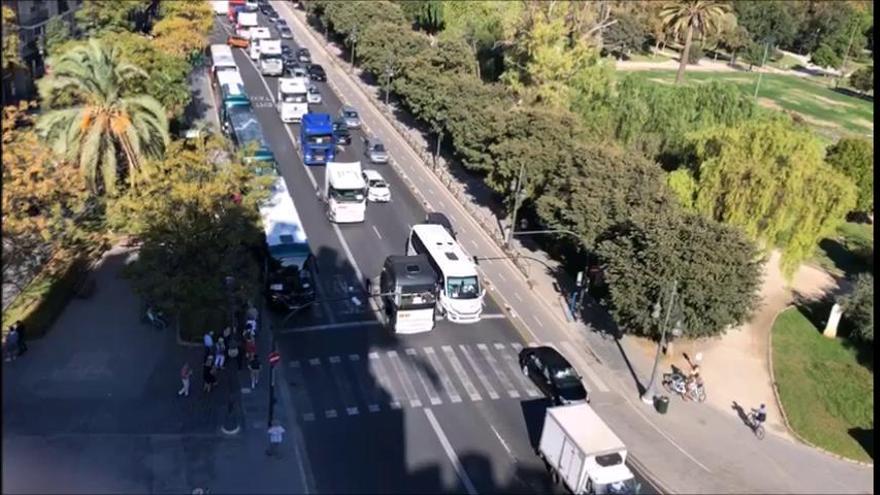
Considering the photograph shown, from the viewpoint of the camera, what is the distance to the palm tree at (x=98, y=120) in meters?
36.4

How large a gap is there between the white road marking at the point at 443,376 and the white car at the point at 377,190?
18870mm

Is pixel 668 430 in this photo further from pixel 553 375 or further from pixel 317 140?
pixel 317 140

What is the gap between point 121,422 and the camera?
27.9m

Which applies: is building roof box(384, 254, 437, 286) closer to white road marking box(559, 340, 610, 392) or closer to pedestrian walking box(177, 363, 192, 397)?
white road marking box(559, 340, 610, 392)

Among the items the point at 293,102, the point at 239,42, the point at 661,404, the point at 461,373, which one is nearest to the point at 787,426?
the point at 661,404

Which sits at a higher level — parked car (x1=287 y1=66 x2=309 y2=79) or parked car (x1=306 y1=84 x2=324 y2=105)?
parked car (x1=287 y1=66 x2=309 y2=79)

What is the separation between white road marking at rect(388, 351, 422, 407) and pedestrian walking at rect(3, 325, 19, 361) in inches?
584

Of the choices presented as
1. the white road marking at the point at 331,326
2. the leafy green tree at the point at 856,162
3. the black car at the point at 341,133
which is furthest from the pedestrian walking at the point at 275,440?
the leafy green tree at the point at 856,162

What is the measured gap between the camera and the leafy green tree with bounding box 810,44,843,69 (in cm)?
13500

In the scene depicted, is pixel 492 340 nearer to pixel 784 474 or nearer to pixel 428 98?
pixel 784 474

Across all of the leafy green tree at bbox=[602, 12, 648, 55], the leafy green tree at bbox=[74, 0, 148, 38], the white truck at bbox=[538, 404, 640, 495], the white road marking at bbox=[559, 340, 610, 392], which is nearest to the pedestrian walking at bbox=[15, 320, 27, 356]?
the white truck at bbox=[538, 404, 640, 495]

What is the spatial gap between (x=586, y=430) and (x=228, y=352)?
590 inches

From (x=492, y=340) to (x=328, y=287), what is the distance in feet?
29.5

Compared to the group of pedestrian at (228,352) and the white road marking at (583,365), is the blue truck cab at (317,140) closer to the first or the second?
the group of pedestrian at (228,352)
